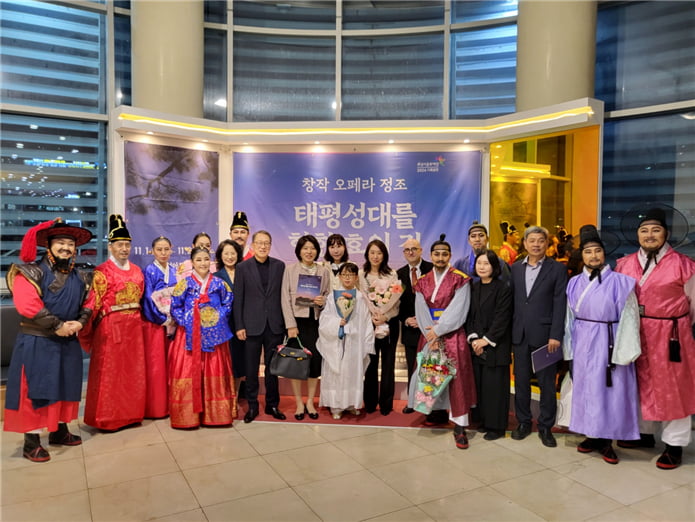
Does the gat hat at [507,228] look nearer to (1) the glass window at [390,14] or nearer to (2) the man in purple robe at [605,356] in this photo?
(2) the man in purple robe at [605,356]

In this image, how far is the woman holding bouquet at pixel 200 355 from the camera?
3934 millimetres

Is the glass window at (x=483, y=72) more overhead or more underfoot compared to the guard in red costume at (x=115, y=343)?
more overhead

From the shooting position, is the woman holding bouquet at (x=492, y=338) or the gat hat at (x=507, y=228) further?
the gat hat at (x=507, y=228)

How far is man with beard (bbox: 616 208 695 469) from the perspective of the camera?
133 inches

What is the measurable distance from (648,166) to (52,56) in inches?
255

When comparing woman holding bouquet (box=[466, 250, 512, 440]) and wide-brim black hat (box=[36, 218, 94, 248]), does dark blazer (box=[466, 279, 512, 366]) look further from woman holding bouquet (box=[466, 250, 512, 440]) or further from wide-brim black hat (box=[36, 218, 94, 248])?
wide-brim black hat (box=[36, 218, 94, 248])

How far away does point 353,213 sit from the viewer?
579 cm

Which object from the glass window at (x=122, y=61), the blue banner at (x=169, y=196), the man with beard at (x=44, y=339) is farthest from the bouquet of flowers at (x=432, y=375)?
the glass window at (x=122, y=61)

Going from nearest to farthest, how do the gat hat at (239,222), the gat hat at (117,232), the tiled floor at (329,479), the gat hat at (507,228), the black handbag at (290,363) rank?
the tiled floor at (329,479) → the gat hat at (117,232) → the black handbag at (290,363) → the gat hat at (239,222) → the gat hat at (507,228)

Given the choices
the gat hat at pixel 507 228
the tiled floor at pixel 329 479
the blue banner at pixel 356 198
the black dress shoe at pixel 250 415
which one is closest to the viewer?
the tiled floor at pixel 329 479

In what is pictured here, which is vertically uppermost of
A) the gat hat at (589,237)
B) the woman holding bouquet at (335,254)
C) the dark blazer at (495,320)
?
the gat hat at (589,237)

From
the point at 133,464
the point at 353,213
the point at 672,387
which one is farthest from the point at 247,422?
the point at 672,387

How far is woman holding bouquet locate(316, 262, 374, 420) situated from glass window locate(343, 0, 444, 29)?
3915 millimetres

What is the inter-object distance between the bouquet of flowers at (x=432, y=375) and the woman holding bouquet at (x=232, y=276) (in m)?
1.48
